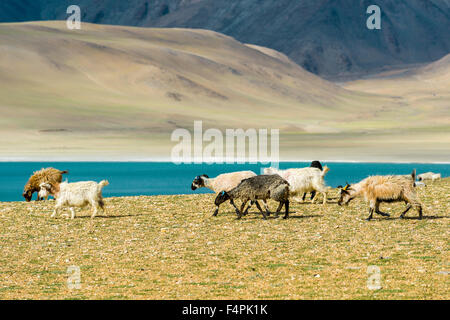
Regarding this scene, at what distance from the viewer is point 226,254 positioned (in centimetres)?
1360

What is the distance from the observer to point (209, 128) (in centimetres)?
10775

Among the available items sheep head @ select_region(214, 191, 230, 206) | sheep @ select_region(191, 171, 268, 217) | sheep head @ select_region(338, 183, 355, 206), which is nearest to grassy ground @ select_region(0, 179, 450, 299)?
sheep head @ select_region(338, 183, 355, 206)

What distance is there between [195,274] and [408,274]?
3.32 metres

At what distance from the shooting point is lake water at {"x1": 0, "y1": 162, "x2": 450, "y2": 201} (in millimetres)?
42062

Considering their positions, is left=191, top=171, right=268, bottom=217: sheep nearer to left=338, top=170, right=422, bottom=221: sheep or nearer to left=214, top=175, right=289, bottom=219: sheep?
left=214, top=175, right=289, bottom=219: sheep

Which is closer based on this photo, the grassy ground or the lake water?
the grassy ground

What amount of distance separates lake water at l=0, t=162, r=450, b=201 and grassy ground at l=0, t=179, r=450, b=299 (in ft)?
63.7

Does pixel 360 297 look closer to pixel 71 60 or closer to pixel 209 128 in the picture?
pixel 209 128

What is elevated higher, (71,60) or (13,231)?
(71,60)

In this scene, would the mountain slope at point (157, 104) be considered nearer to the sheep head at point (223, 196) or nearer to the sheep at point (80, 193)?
the sheep head at point (223, 196)

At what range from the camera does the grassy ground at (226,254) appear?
1063 centimetres

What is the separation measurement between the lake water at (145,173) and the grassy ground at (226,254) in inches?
764

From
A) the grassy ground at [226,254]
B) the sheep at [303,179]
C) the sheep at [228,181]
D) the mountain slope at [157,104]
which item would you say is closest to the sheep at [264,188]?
the grassy ground at [226,254]
